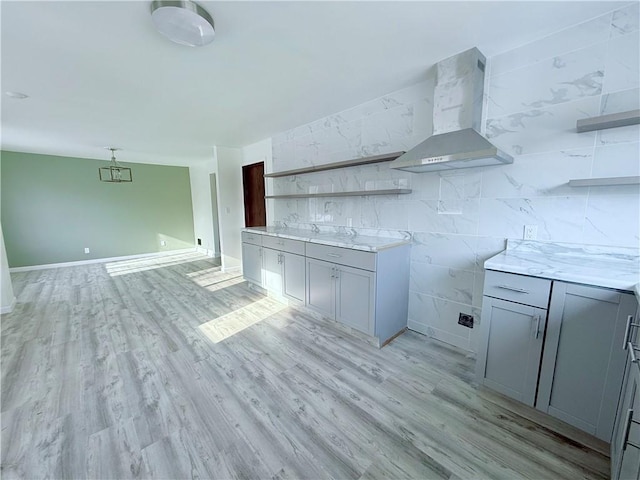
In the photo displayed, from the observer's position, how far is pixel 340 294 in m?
2.62

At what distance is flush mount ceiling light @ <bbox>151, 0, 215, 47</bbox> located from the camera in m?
1.35

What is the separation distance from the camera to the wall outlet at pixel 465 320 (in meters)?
2.26

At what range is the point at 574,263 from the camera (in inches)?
63.4

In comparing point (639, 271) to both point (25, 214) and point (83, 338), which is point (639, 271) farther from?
point (25, 214)

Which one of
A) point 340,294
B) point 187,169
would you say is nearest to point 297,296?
point 340,294

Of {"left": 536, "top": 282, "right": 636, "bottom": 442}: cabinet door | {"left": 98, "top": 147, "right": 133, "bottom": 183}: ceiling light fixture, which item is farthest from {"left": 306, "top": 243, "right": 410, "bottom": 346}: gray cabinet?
{"left": 98, "top": 147, "right": 133, "bottom": 183}: ceiling light fixture

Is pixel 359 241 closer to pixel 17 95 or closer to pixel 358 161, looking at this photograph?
pixel 358 161

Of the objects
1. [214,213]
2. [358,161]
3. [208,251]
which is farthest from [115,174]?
[358,161]

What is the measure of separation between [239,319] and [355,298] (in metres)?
1.45

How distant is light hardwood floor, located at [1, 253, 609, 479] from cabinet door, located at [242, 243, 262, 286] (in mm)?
905

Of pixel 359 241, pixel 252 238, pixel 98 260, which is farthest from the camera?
pixel 98 260

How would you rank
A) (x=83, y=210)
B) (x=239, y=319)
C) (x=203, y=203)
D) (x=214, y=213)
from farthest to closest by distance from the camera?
(x=203, y=203) → (x=214, y=213) → (x=83, y=210) → (x=239, y=319)

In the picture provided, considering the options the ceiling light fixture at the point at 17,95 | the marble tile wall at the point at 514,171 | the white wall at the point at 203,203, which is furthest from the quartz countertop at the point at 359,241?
the white wall at the point at 203,203

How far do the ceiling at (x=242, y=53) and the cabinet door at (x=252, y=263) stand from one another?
5.95ft
